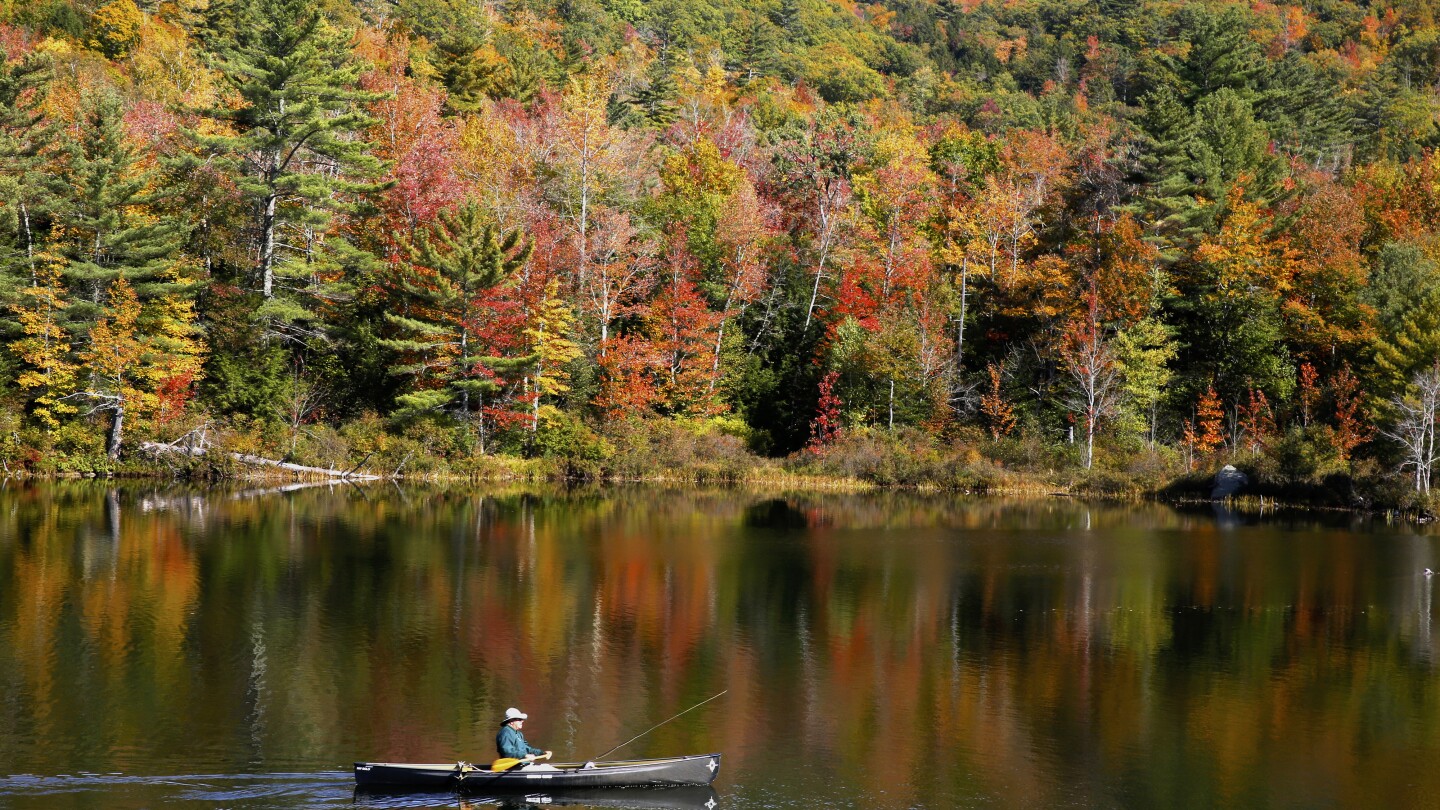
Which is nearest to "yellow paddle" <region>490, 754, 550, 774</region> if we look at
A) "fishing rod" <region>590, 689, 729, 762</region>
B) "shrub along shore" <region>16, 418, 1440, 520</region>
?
"fishing rod" <region>590, 689, 729, 762</region>

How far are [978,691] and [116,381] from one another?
144ft

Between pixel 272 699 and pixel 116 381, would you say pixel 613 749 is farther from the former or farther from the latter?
pixel 116 381

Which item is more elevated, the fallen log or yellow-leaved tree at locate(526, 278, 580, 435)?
yellow-leaved tree at locate(526, 278, 580, 435)

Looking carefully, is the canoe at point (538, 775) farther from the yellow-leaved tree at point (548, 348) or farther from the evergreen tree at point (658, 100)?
the evergreen tree at point (658, 100)

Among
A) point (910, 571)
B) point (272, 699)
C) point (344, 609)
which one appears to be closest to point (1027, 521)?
point (910, 571)

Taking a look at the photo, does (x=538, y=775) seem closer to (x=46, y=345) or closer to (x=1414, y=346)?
(x=46, y=345)

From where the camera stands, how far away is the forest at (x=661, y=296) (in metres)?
53.7

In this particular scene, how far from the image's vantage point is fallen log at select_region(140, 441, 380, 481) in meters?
53.7

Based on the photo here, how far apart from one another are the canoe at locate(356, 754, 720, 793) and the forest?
129 ft

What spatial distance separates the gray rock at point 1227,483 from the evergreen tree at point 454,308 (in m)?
33.1

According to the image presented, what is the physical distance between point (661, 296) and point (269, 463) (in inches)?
832

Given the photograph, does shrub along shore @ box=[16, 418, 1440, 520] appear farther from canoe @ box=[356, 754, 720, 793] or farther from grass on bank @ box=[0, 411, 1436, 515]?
canoe @ box=[356, 754, 720, 793]

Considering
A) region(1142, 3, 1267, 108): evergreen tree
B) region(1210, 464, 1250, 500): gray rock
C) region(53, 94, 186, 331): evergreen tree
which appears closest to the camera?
region(53, 94, 186, 331): evergreen tree

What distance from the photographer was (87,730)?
20.6 metres
